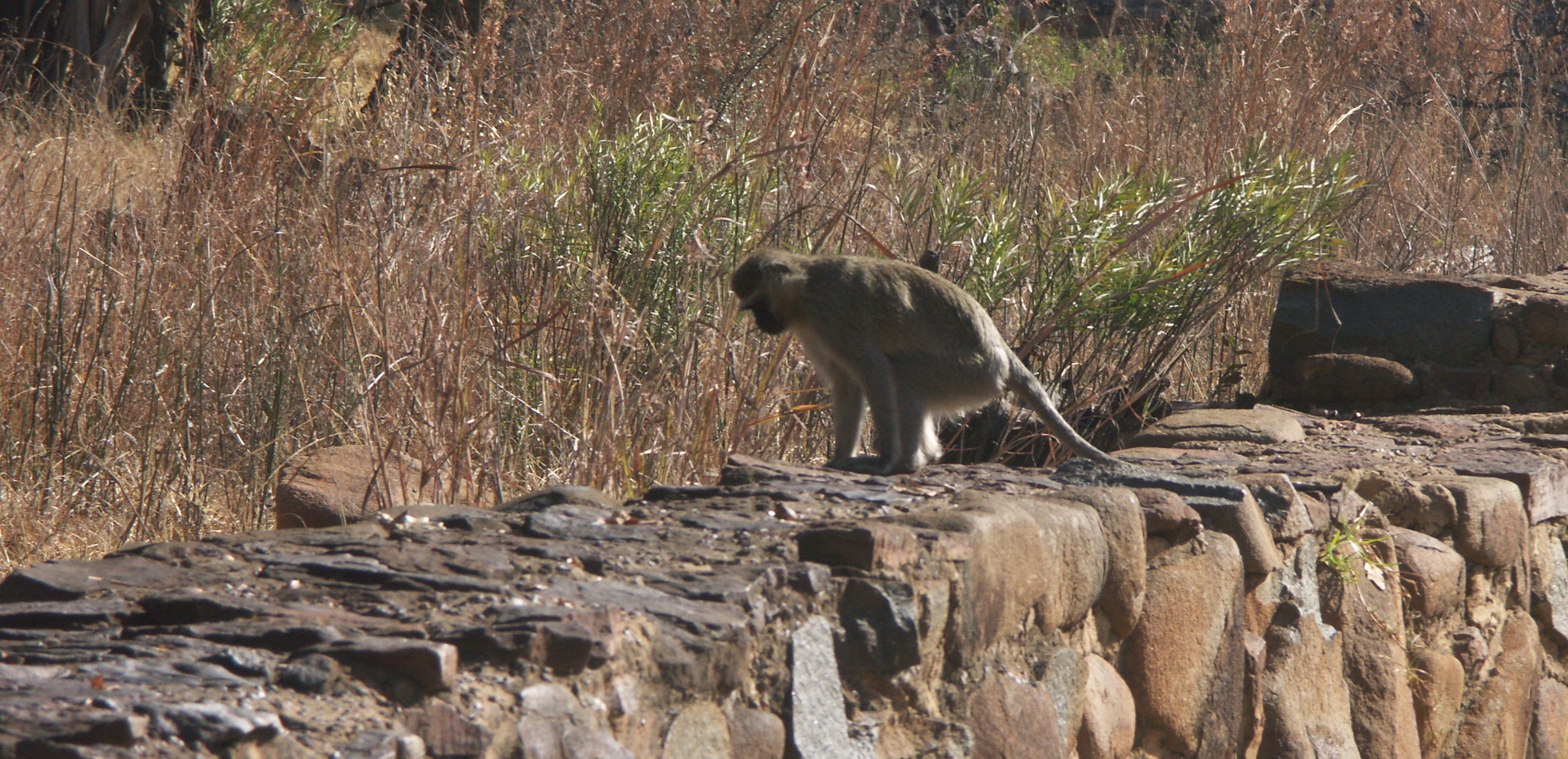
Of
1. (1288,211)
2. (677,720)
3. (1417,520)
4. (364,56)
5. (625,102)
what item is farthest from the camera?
(364,56)

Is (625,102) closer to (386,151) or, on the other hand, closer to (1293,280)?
(386,151)

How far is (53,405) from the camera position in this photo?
14.3ft

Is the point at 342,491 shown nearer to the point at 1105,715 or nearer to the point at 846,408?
the point at 846,408

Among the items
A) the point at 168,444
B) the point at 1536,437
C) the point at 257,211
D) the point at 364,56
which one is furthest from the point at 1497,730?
the point at 364,56

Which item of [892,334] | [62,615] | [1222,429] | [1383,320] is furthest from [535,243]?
[62,615]

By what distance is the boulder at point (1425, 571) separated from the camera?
3549mm

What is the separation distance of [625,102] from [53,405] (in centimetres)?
247

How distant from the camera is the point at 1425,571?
356 cm

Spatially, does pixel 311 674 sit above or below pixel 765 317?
below

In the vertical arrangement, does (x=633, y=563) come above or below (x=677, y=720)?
above

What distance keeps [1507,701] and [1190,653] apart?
1533 mm

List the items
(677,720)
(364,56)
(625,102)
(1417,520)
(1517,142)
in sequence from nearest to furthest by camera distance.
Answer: (677,720)
(1417,520)
(625,102)
(1517,142)
(364,56)

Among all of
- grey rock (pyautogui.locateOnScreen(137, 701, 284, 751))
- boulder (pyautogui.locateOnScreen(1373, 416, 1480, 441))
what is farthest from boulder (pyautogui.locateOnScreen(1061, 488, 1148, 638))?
boulder (pyautogui.locateOnScreen(1373, 416, 1480, 441))

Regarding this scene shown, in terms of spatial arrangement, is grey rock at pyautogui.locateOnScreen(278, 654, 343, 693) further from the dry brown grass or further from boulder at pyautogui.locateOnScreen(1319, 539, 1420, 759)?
boulder at pyautogui.locateOnScreen(1319, 539, 1420, 759)
